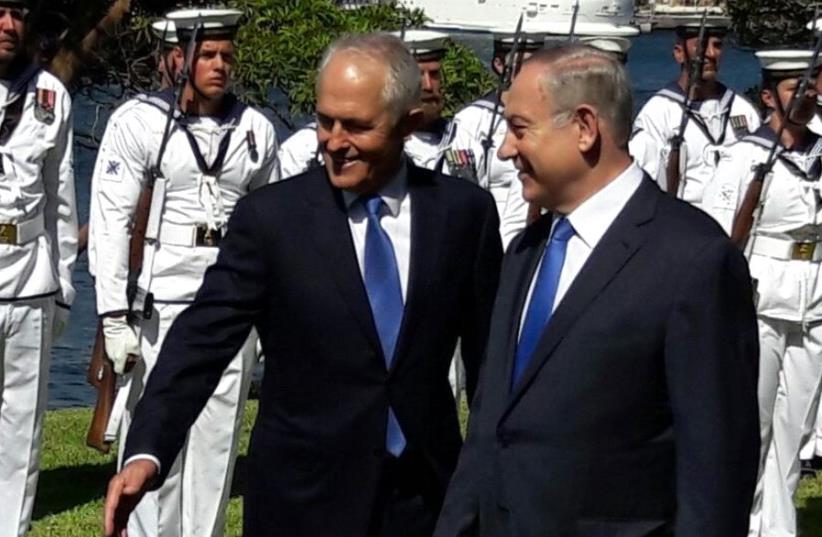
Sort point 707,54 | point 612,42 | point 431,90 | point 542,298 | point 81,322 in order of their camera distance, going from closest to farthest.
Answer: point 542,298 → point 431,90 → point 612,42 → point 707,54 → point 81,322

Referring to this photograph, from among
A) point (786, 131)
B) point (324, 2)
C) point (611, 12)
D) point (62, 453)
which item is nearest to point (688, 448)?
point (786, 131)

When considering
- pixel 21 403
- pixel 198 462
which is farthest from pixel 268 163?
pixel 21 403

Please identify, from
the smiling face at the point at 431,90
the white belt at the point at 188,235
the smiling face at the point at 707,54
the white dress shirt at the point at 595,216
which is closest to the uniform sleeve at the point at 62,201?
the white belt at the point at 188,235

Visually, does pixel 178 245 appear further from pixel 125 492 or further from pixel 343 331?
pixel 125 492

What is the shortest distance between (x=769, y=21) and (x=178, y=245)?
10.1 m

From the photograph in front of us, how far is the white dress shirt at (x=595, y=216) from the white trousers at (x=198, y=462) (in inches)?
170

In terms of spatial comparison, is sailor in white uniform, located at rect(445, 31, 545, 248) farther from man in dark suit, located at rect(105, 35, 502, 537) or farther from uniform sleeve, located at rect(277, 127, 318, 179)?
man in dark suit, located at rect(105, 35, 502, 537)

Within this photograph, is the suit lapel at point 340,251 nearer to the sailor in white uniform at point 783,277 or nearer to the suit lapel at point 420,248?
the suit lapel at point 420,248

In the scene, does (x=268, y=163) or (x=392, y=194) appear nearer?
(x=392, y=194)

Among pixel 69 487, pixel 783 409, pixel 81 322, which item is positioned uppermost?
pixel 783 409

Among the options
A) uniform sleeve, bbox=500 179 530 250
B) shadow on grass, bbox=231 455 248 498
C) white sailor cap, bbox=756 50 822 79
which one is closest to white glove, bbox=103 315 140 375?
shadow on grass, bbox=231 455 248 498

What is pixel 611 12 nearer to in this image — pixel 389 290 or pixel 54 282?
pixel 54 282

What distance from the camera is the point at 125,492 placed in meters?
5.11

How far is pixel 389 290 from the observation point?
17.7 feet
